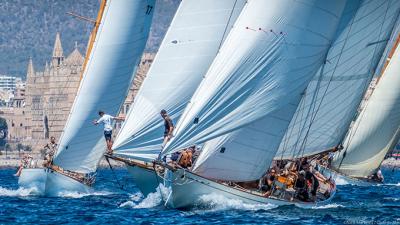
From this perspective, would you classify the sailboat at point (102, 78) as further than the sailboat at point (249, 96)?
Yes

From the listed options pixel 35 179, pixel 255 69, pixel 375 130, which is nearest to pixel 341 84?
pixel 255 69

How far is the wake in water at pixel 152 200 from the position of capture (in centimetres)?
4559

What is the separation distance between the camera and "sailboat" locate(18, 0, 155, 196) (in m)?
54.6

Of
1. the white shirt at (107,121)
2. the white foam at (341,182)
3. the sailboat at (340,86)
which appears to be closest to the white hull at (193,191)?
the white shirt at (107,121)

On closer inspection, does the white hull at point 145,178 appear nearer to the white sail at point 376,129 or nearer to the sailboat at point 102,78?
the sailboat at point 102,78

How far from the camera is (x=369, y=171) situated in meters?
70.8

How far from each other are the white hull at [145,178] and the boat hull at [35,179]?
6.80 m

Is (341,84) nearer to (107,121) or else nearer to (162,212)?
(107,121)

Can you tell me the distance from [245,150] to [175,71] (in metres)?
4.55

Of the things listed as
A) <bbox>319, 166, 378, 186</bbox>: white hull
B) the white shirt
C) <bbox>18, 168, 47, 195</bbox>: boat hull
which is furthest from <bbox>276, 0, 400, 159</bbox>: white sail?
<bbox>319, 166, 378, 186</bbox>: white hull

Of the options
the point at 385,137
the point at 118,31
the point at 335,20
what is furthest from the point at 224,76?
the point at 385,137

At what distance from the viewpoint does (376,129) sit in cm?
6825

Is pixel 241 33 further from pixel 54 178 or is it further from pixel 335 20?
pixel 54 178

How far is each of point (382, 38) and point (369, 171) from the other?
784 inches
